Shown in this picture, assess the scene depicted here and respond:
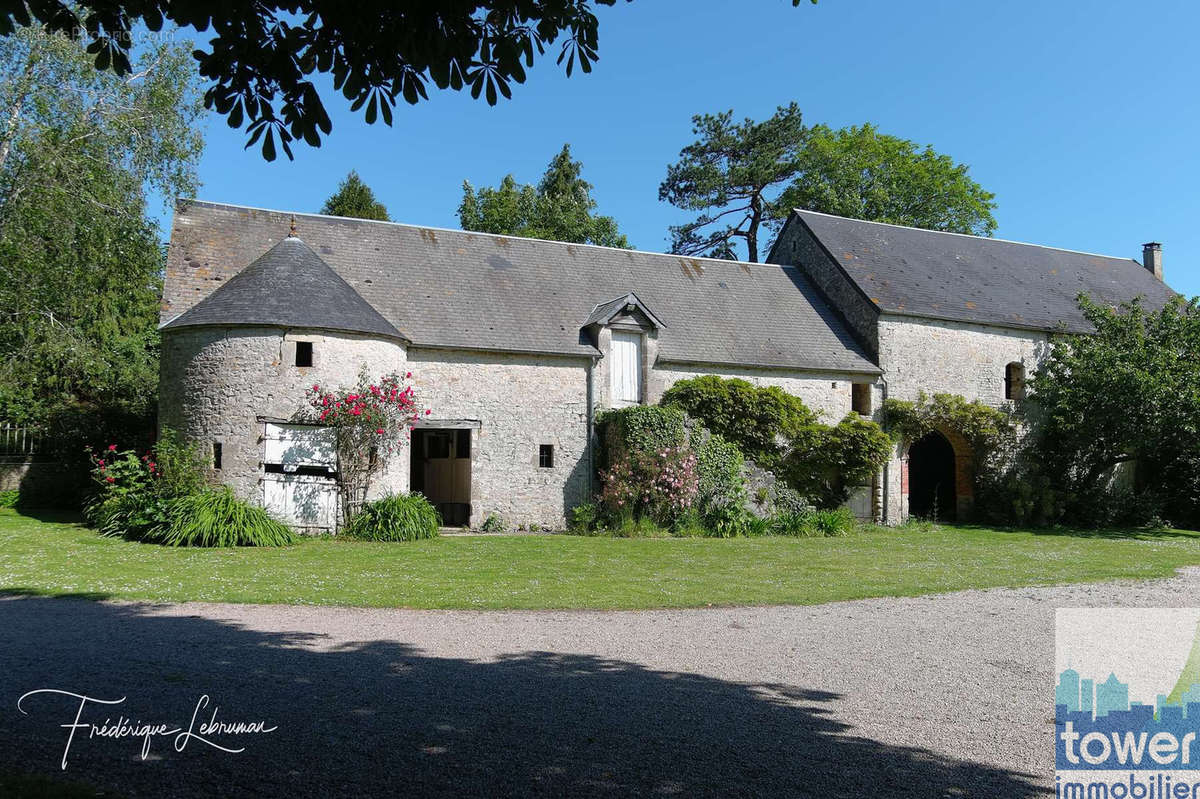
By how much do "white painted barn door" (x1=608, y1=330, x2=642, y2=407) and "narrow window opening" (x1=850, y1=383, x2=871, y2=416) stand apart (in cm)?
596

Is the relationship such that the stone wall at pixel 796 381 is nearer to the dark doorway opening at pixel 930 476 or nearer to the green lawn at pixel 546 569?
the dark doorway opening at pixel 930 476

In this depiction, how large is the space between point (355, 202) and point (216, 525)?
24.6 m

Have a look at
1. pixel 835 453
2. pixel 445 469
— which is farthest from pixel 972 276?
pixel 445 469

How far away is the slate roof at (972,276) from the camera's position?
22.3 meters

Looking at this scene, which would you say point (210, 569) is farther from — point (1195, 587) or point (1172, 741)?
point (1195, 587)

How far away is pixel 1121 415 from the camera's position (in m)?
20.2

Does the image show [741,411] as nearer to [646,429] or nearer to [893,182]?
[646,429]

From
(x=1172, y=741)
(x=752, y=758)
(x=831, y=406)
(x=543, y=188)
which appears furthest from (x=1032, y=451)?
(x=543, y=188)

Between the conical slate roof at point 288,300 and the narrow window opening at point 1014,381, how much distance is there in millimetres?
16621

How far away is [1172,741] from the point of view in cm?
483

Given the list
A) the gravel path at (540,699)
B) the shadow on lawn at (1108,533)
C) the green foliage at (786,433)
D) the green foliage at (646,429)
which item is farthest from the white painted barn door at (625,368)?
the gravel path at (540,699)

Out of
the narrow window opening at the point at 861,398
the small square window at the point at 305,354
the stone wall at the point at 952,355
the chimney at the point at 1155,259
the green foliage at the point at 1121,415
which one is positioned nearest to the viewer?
the small square window at the point at 305,354

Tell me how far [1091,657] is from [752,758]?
3.99 metres

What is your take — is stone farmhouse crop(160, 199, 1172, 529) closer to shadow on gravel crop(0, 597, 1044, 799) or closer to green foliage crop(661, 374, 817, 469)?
green foliage crop(661, 374, 817, 469)
